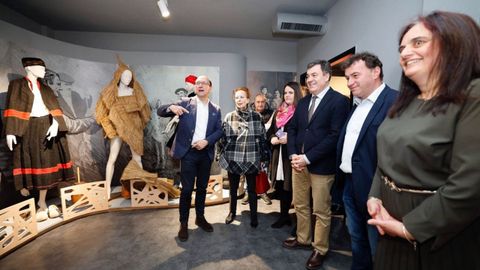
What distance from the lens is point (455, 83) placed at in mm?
730

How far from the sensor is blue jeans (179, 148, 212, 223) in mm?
2354

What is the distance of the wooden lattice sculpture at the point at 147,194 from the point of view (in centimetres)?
315

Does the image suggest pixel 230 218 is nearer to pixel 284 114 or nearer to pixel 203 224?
pixel 203 224

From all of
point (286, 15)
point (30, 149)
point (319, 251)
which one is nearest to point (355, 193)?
point (319, 251)

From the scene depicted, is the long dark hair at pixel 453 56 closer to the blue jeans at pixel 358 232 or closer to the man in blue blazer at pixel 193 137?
the blue jeans at pixel 358 232

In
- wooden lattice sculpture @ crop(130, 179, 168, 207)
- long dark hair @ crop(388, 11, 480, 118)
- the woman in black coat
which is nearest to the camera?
long dark hair @ crop(388, 11, 480, 118)

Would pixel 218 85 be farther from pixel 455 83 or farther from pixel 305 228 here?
pixel 455 83

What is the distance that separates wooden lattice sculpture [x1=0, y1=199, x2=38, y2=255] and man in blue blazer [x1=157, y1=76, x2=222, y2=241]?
1516mm

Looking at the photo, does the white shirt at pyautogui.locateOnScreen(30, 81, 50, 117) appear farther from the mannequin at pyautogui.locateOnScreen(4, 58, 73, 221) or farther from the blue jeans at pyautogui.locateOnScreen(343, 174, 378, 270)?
the blue jeans at pyautogui.locateOnScreen(343, 174, 378, 270)

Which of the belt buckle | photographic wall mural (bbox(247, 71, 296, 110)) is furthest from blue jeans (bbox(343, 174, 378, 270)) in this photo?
photographic wall mural (bbox(247, 71, 296, 110))

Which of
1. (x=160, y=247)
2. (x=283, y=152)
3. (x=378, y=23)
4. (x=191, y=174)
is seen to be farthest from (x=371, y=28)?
(x=160, y=247)

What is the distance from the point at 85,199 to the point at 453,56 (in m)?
3.61

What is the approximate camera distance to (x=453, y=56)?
0.75 metres

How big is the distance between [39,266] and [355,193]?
2.58 m
